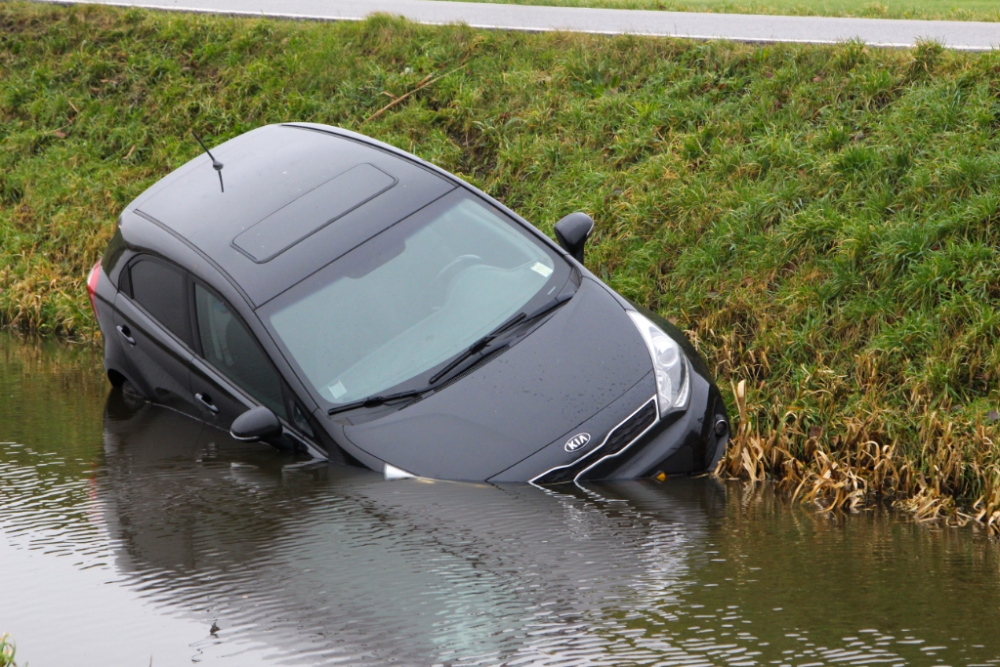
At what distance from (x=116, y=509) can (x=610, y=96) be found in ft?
18.5

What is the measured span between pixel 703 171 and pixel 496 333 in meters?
3.21

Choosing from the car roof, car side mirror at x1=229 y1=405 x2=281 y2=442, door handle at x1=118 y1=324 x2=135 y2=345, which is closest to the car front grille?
car side mirror at x1=229 y1=405 x2=281 y2=442

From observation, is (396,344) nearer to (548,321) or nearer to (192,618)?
(548,321)

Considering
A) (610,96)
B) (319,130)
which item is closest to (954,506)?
(319,130)

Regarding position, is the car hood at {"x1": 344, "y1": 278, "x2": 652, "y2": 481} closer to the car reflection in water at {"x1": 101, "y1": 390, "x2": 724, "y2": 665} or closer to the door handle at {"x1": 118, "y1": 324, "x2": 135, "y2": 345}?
the car reflection in water at {"x1": 101, "y1": 390, "x2": 724, "y2": 665}

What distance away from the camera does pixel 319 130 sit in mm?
6734

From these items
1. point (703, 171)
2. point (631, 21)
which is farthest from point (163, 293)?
point (631, 21)

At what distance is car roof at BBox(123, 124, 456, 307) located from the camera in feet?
18.2

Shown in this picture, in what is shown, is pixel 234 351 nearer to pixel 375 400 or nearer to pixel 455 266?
pixel 375 400

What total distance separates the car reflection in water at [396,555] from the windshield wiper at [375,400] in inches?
9.8

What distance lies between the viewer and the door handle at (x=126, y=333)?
20.0 feet

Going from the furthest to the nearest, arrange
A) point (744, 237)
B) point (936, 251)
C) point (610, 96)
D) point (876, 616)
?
point (610, 96) → point (744, 237) → point (936, 251) → point (876, 616)

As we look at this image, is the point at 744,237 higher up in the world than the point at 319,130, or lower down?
lower down

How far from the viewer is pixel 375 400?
510 cm
